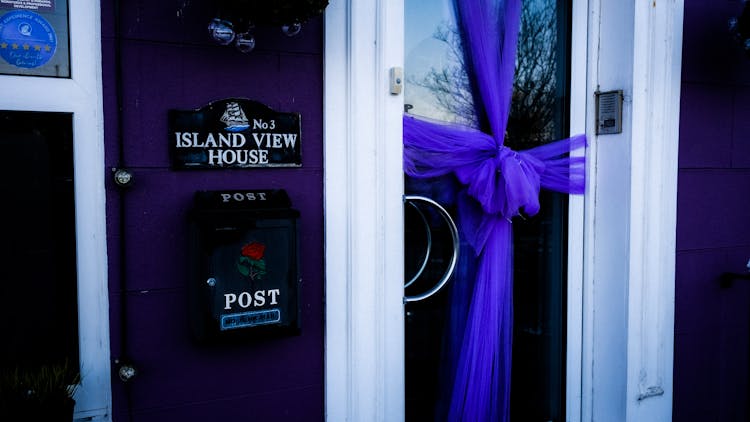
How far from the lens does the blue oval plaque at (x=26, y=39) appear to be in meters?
1.52

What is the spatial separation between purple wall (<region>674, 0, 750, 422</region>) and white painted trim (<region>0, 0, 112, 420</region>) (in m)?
2.30

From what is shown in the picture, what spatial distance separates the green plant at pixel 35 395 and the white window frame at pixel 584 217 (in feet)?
2.62

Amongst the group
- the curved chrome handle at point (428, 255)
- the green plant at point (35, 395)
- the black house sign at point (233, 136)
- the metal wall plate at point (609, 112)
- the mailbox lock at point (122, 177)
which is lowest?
the green plant at point (35, 395)

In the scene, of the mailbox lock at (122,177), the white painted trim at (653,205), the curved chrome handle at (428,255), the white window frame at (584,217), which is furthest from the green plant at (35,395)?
the white painted trim at (653,205)

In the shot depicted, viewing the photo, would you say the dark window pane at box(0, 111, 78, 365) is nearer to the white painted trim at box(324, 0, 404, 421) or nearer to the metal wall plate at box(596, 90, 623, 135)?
the white painted trim at box(324, 0, 404, 421)

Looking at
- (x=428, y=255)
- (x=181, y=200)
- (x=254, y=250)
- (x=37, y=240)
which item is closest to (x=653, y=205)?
(x=428, y=255)

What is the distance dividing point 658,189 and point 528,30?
2.85 feet

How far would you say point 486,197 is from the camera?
219 centimetres

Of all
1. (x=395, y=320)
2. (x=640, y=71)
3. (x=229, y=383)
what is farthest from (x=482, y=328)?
(x=640, y=71)

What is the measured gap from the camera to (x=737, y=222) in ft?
8.72

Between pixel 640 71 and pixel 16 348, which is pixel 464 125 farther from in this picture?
pixel 16 348

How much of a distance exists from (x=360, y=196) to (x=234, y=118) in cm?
48

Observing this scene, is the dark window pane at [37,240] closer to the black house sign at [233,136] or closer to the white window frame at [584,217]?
the black house sign at [233,136]

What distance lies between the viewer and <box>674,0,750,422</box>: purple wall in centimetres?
249
